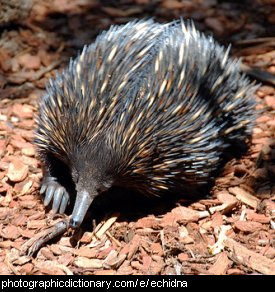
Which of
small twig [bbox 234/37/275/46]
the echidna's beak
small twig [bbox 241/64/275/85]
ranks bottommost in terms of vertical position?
the echidna's beak

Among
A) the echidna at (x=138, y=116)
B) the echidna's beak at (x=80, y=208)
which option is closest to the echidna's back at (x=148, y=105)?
the echidna at (x=138, y=116)

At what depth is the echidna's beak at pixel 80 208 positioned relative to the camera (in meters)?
4.33

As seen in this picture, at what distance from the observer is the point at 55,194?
4.94 meters

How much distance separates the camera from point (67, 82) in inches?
188

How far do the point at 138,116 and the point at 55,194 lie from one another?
0.94m

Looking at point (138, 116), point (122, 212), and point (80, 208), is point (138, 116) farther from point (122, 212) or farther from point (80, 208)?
point (122, 212)

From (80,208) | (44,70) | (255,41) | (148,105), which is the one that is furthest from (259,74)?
(80,208)

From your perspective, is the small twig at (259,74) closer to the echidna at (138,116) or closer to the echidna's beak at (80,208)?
the echidna at (138,116)

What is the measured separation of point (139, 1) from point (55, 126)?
305 centimetres

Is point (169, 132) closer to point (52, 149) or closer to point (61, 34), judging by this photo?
point (52, 149)

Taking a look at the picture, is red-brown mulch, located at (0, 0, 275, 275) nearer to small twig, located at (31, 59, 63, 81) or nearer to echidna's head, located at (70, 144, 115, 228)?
small twig, located at (31, 59, 63, 81)

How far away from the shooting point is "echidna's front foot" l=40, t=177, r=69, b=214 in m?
4.90

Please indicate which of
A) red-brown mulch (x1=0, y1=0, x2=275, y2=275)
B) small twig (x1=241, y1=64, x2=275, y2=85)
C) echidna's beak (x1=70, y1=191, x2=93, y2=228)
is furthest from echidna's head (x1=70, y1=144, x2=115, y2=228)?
small twig (x1=241, y1=64, x2=275, y2=85)

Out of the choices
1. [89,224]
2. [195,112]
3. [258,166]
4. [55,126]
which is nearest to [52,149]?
[55,126]
